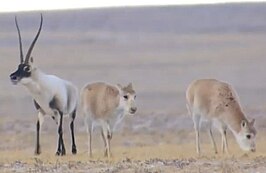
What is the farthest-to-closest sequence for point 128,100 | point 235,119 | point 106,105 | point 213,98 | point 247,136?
point 106,105 < point 128,100 < point 213,98 < point 235,119 < point 247,136

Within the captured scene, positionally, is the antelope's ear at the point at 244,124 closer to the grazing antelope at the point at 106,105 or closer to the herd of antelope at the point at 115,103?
the herd of antelope at the point at 115,103

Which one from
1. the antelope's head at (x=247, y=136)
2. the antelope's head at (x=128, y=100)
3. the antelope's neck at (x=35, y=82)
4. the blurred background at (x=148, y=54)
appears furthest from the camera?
the blurred background at (x=148, y=54)

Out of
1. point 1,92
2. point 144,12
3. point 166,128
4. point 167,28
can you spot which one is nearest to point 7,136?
point 166,128

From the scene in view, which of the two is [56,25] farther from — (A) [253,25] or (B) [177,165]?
(B) [177,165]

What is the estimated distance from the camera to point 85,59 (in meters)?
56.5

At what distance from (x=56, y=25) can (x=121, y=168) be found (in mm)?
58688

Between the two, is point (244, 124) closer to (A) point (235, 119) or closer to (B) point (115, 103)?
(A) point (235, 119)

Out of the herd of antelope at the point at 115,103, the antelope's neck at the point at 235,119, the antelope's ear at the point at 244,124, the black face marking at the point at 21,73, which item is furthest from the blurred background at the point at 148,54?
the antelope's ear at the point at 244,124

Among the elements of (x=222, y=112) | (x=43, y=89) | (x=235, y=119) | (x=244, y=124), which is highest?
(x=43, y=89)

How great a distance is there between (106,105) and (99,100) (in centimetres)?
21

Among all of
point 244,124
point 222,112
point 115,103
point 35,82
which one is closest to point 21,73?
point 35,82

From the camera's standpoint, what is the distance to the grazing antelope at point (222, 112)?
19.7 metres

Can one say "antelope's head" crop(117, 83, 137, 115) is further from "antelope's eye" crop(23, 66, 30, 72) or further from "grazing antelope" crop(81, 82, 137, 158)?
"antelope's eye" crop(23, 66, 30, 72)

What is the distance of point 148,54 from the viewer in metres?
58.4
